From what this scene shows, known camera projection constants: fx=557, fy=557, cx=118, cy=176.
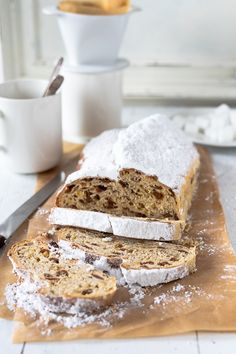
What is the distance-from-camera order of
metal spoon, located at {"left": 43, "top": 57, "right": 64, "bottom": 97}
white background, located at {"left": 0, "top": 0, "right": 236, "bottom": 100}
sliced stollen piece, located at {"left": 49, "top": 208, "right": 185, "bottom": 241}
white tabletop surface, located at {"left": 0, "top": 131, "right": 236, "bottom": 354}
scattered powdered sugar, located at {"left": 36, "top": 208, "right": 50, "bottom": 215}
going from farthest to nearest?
white background, located at {"left": 0, "top": 0, "right": 236, "bottom": 100}, metal spoon, located at {"left": 43, "top": 57, "right": 64, "bottom": 97}, scattered powdered sugar, located at {"left": 36, "top": 208, "right": 50, "bottom": 215}, sliced stollen piece, located at {"left": 49, "top": 208, "right": 185, "bottom": 241}, white tabletop surface, located at {"left": 0, "top": 131, "right": 236, "bottom": 354}

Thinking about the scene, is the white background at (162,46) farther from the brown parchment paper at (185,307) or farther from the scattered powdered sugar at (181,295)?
the scattered powdered sugar at (181,295)

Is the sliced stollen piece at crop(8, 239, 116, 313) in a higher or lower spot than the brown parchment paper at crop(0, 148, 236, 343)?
higher

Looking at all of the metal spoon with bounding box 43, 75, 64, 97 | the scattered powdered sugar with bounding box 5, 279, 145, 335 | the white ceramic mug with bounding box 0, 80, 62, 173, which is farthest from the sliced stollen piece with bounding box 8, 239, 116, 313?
the metal spoon with bounding box 43, 75, 64, 97

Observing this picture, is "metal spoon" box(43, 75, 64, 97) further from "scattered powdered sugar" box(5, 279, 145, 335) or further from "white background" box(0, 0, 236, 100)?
"scattered powdered sugar" box(5, 279, 145, 335)

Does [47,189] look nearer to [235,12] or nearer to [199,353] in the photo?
[199,353]

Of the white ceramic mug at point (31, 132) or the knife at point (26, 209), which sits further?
the white ceramic mug at point (31, 132)

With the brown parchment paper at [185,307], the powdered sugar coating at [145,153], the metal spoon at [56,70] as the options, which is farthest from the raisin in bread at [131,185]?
the metal spoon at [56,70]
